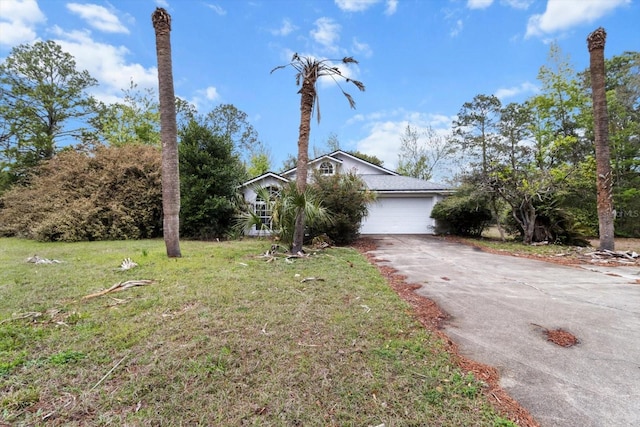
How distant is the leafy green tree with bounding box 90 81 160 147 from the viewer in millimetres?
24297

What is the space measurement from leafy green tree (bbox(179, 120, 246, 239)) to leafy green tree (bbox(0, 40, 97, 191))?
51.0 feet

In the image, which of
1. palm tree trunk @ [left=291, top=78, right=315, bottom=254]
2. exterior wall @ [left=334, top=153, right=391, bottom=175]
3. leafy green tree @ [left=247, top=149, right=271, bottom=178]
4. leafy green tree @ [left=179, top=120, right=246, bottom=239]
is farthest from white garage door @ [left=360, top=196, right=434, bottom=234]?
leafy green tree @ [left=247, top=149, right=271, bottom=178]

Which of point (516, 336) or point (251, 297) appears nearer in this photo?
point (516, 336)

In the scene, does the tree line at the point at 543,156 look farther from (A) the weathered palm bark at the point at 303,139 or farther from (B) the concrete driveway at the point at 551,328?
(A) the weathered palm bark at the point at 303,139

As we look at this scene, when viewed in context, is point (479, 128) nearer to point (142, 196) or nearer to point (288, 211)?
point (288, 211)

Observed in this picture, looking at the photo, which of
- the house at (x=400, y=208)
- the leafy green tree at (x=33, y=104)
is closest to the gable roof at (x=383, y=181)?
the house at (x=400, y=208)

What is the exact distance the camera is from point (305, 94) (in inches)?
324

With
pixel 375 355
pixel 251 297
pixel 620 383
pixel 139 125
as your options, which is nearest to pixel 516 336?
pixel 620 383

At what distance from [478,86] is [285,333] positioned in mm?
26736

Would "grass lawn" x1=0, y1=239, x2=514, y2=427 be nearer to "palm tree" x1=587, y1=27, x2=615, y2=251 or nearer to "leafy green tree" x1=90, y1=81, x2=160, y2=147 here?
"palm tree" x1=587, y1=27, x2=615, y2=251

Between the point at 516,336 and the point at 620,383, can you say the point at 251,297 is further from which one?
the point at 620,383

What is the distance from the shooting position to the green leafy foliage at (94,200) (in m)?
12.2

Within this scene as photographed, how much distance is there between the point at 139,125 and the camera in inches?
1013

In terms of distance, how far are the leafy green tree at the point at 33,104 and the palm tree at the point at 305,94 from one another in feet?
73.2
